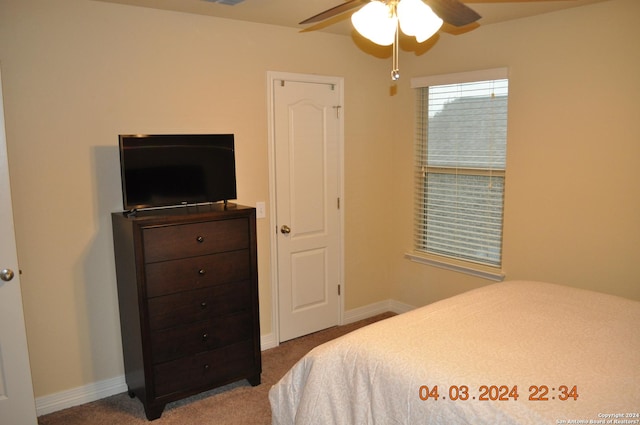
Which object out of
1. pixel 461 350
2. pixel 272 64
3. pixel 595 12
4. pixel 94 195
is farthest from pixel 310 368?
pixel 595 12

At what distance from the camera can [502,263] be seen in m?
3.71

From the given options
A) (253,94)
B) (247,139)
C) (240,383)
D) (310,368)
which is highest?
(253,94)

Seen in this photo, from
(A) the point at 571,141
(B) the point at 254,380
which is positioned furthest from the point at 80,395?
(A) the point at 571,141

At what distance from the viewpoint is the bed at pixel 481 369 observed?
164cm

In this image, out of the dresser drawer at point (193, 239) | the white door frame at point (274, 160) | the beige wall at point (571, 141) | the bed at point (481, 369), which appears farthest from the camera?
the white door frame at point (274, 160)

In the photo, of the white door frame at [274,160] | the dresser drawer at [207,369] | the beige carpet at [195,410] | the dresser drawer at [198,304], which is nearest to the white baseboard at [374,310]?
the white door frame at [274,160]

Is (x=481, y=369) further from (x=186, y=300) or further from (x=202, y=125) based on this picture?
(x=202, y=125)

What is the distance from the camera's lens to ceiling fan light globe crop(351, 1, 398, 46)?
2.05 meters

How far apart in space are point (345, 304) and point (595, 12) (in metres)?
2.81

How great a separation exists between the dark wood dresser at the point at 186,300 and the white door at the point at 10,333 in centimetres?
56

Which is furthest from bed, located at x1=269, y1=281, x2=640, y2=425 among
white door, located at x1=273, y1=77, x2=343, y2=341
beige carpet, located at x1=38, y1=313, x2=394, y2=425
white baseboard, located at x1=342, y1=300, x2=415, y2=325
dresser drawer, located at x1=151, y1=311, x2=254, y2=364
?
white baseboard, located at x1=342, y1=300, x2=415, y2=325

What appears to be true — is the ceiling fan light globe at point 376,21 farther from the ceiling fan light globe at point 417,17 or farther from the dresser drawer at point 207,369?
the dresser drawer at point 207,369

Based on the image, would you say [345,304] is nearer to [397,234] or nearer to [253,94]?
[397,234]

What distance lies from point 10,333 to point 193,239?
3.41 ft
